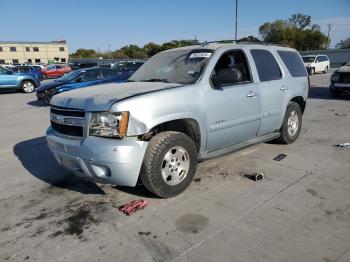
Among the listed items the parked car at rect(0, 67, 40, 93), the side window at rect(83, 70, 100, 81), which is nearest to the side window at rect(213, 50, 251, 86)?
the side window at rect(83, 70, 100, 81)

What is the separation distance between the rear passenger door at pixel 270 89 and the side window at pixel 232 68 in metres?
0.23

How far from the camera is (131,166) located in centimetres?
349

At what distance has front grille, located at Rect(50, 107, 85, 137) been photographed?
3645mm

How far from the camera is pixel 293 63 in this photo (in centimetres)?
610

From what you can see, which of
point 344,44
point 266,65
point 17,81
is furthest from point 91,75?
point 344,44

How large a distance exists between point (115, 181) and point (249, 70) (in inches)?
105

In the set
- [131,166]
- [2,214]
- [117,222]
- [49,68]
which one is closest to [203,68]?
[131,166]

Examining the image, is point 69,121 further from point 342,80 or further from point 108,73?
point 342,80

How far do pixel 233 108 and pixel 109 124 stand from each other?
1.82 m

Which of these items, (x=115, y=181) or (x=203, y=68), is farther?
(x=203, y=68)

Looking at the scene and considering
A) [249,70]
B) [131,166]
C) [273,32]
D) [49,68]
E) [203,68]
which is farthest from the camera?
[273,32]

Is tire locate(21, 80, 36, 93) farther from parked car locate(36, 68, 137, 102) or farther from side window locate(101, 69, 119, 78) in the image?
side window locate(101, 69, 119, 78)

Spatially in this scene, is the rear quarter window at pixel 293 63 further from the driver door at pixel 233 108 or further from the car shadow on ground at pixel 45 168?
the car shadow on ground at pixel 45 168

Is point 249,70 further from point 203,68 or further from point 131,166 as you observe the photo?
point 131,166
